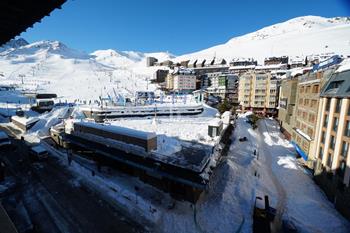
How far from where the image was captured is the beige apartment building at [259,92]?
6750 cm

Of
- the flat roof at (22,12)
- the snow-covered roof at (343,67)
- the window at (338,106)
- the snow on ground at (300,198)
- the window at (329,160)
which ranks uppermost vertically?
the flat roof at (22,12)

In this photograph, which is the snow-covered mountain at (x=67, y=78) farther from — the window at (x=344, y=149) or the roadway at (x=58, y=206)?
the window at (x=344, y=149)

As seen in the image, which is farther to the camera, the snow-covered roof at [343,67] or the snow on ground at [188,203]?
the snow-covered roof at [343,67]

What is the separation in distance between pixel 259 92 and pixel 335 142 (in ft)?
168

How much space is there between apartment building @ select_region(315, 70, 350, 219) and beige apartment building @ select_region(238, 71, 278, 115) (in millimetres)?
43840

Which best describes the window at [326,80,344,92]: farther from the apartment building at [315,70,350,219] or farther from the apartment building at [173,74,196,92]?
the apartment building at [173,74,196,92]

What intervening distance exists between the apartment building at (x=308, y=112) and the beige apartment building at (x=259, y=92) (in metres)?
30.8

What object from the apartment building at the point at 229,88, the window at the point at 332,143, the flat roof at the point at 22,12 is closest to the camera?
the flat roof at the point at 22,12

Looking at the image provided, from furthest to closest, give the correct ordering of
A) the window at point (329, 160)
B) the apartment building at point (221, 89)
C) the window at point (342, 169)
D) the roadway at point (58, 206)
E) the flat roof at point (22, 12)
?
the apartment building at point (221, 89), the window at point (329, 160), the window at point (342, 169), the roadway at point (58, 206), the flat roof at point (22, 12)

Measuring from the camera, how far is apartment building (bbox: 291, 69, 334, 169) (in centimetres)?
2816

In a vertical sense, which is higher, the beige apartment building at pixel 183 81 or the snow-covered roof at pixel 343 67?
the beige apartment building at pixel 183 81

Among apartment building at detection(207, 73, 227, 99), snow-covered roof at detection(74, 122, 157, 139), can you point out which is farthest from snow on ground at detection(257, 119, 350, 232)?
apartment building at detection(207, 73, 227, 99)

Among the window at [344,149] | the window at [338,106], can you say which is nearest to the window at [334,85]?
the window at [338,106]

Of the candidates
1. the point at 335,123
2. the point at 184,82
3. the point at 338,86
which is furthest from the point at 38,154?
the point at 184,82
